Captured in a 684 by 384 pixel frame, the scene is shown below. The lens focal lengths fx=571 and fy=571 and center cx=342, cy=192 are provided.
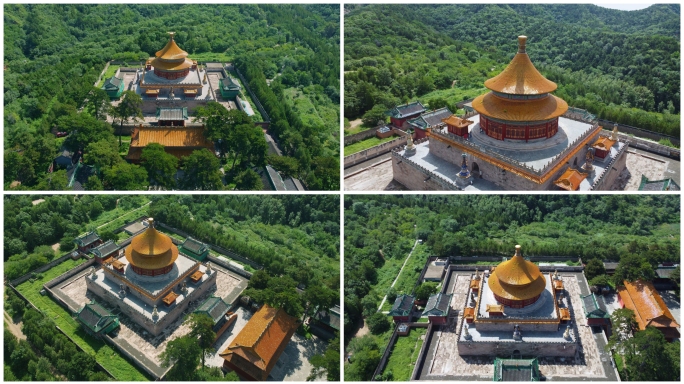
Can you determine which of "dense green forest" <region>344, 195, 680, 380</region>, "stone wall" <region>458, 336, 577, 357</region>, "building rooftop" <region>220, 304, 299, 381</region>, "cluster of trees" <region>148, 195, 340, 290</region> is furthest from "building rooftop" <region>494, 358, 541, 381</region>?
"cluster of trees" <region>148, 195, 340, 290</region>

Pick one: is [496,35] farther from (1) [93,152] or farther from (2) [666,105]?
(1) [93,152]

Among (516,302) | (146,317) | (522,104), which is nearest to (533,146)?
(522,104)

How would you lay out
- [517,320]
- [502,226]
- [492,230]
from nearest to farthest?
1. [517,320]
2. [492,230]
3. [502,226]

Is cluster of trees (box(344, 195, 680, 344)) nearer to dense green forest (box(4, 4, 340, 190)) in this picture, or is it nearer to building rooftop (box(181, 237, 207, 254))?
dense green forest (box(4, 4, 340, 190))

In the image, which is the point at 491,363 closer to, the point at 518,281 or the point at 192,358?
the point at 518,281

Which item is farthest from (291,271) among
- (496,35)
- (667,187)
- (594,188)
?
(496,35)

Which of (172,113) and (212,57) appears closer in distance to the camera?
(172,113)
